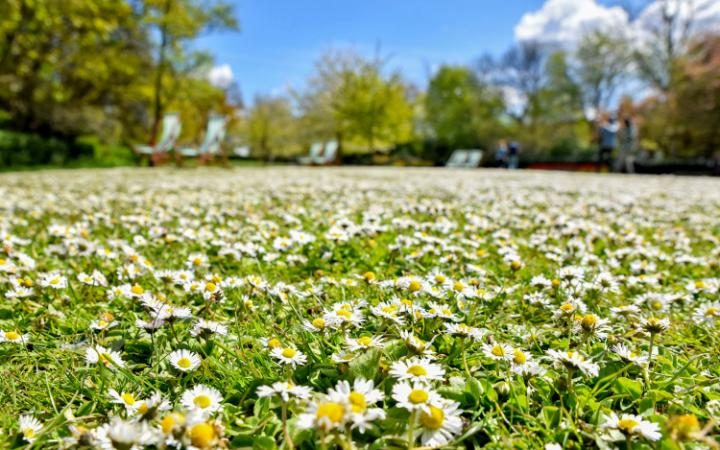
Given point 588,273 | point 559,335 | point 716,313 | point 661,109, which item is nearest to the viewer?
point 559,335

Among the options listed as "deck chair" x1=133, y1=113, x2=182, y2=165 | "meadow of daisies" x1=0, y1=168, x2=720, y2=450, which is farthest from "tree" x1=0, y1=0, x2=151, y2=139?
"meadow of daisies" x1=0, y1=168, x2=720, y2=450

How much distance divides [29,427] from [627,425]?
1.30 meters

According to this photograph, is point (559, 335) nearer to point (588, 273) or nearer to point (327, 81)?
point (588, 273)

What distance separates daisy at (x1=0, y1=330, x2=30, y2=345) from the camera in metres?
1.43

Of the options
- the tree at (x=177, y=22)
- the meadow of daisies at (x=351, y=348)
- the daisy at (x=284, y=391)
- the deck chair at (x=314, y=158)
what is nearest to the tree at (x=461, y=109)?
the deck chair at (x=314, y=158)

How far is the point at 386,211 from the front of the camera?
14.6 feet

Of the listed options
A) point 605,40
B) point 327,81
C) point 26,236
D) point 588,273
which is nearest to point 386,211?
point 588,273

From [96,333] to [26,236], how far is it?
2.10 meters

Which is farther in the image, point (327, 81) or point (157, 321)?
point (327, 81)

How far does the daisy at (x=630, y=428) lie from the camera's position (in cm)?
97

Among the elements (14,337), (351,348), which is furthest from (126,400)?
(14,337)

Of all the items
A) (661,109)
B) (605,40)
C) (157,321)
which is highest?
(605,40)

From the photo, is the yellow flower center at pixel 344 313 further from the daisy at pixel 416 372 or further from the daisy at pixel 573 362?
the daisy at pixel 573 362

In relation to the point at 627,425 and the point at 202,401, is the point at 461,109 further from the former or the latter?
the point at 202,401
